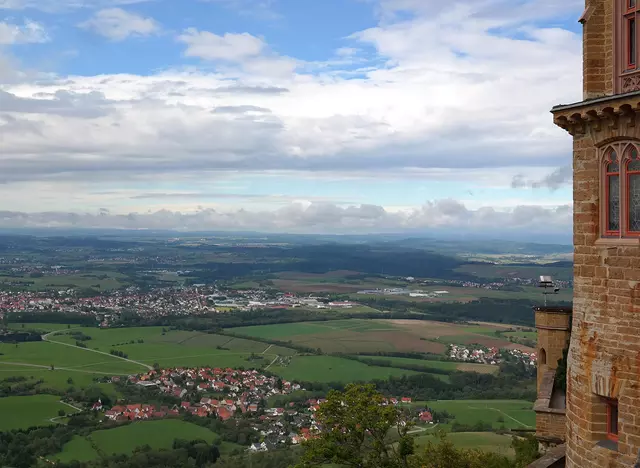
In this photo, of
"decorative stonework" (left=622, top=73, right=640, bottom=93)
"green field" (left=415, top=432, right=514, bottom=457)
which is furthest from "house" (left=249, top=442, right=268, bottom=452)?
"decorative stonework" (left=622, top=73, right=640, bottom=93)

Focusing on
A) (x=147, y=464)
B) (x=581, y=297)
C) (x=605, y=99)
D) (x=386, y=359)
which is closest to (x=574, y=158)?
(x=605, y=99)

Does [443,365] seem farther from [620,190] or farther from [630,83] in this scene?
[630,83]

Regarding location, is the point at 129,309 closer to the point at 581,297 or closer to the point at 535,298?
the point at 535,298

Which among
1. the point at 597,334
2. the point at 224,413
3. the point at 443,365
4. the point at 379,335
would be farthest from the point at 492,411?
the point at 597,334

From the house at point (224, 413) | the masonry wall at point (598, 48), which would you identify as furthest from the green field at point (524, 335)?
the masonry wall at point (598, 48)

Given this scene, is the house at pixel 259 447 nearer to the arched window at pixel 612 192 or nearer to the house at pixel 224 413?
the house at pixel 224 413
